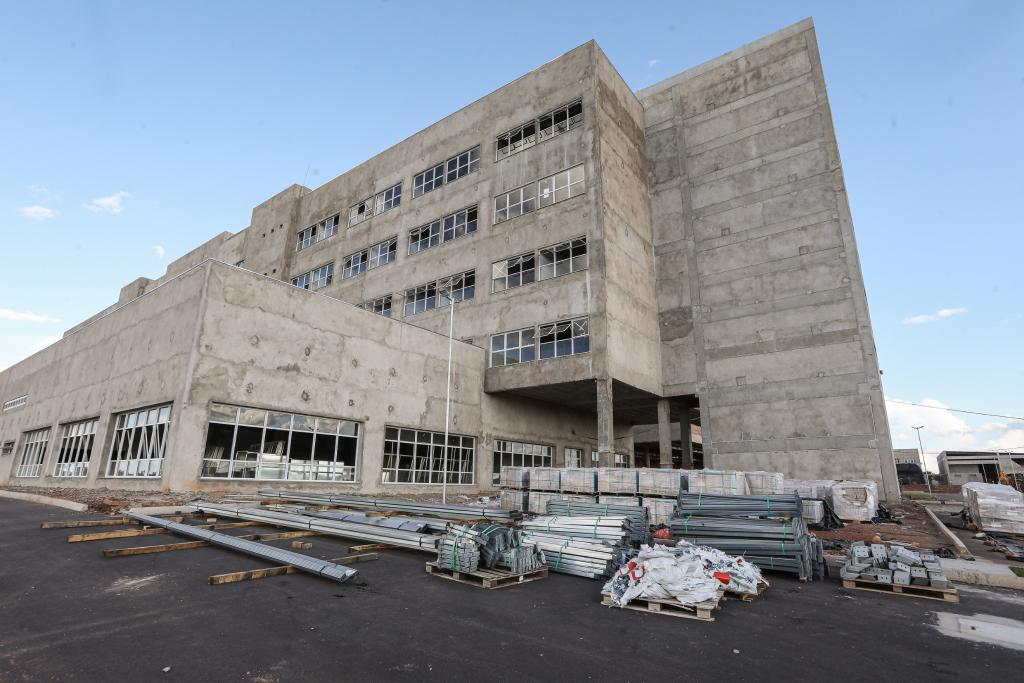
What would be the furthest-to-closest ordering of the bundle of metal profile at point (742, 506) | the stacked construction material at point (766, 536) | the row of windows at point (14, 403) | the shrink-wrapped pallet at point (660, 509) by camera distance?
the row of windows at point (14, 403) < the shrink-wrapped pallet at point (660, 509) < the bundle of metal profile at point (742, 506) < the stacked construction material at point (766, 536)

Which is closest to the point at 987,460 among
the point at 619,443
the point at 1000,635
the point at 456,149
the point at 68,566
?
the point at 619,443

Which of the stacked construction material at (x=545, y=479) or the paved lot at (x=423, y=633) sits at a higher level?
the stacked construction material at (x=545, y=479)

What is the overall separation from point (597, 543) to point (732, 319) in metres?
23.6

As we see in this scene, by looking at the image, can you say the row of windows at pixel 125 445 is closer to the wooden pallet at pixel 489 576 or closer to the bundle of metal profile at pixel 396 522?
the bundle of metal profile at pixel 396 522

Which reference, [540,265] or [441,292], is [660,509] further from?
[441,292]

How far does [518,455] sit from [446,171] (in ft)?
61.8

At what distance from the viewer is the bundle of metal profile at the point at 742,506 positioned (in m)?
11.3

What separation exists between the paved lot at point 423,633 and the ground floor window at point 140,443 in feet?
39.2

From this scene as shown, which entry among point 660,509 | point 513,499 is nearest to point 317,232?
point 513,499

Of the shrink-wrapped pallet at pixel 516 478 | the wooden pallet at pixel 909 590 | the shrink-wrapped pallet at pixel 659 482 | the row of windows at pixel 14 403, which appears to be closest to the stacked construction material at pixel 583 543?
the wooden pallet at pixel 909 590

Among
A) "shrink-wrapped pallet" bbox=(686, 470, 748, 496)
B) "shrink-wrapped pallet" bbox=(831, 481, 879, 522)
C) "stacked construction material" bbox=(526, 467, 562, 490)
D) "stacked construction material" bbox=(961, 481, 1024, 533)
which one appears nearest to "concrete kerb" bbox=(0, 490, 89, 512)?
"stacked construction material" bbox=(526, 467, 562, 490)

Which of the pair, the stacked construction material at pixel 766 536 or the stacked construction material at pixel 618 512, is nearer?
the stacked construction material at pixel 766 536

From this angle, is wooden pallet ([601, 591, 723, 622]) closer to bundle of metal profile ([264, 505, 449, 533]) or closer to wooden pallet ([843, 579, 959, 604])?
wooden pallet ([843, 579, 959, 604])

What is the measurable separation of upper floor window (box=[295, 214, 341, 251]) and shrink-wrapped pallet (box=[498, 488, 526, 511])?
28879mm
